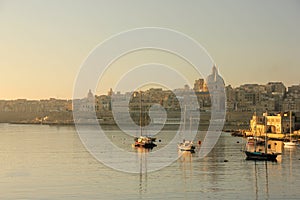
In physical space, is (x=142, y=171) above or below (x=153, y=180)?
above

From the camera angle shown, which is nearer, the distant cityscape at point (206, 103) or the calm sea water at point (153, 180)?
the calm sea water at point (153, 180)

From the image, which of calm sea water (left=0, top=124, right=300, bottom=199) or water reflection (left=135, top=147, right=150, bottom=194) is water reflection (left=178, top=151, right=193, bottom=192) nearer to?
calm sea water (left=0, top=124, right=300, bottom=199)

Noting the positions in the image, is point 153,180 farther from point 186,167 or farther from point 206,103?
point 206,103

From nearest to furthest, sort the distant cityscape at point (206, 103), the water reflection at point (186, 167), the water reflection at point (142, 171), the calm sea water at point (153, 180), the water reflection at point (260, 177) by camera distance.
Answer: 1. the calm sea water at point (153, 180)
2. the water reflection at point (260, 177)
3. the water reflection at point (142, 171)
4. the water reflection at point (186, 167)
5. the distant cityscape at point (206, 103)

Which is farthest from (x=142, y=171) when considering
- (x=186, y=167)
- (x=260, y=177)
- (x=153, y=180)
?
(x=260, y=177)

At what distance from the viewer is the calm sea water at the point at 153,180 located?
10922mm

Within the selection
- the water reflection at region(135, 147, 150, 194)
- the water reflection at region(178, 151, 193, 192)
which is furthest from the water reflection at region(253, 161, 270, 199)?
the water reflection at region(135, 147, 150, 194)

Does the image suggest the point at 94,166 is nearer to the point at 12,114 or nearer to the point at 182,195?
the point at 182,195

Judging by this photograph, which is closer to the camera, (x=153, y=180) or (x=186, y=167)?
(x=153, y=180)

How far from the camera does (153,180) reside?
12719 mm

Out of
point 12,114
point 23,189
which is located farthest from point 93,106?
point 23,189

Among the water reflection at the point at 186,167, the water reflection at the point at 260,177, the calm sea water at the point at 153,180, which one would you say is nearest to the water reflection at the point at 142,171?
the calm sea water at the point at 153,180

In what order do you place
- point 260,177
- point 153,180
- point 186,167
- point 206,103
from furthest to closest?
point 206,103 → point 186,167 → point 260,177 → point 153,180

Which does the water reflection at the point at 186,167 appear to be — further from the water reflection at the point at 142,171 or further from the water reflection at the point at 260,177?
the water reflection at the point at 260,177
